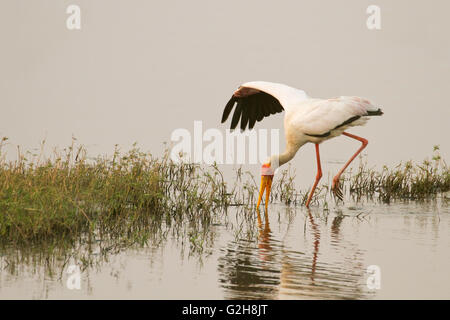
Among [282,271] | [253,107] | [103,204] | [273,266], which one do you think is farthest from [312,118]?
[282,271]

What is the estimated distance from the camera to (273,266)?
7.78 m

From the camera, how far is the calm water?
686cm

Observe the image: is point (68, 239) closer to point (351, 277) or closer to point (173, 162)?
point (351, 277)

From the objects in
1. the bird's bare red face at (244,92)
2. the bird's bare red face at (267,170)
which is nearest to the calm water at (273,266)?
the bird's bare red face at (267,170)

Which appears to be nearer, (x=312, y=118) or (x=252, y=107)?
(x=312, y=118)

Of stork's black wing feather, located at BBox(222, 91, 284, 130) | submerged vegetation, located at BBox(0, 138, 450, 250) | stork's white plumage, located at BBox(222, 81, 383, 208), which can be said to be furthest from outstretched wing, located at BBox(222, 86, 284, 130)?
submerged vegetation, located at BBox(0, 138, 450, 250)

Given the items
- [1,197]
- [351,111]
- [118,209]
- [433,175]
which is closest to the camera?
[1,197]

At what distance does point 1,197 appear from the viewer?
8656 mm

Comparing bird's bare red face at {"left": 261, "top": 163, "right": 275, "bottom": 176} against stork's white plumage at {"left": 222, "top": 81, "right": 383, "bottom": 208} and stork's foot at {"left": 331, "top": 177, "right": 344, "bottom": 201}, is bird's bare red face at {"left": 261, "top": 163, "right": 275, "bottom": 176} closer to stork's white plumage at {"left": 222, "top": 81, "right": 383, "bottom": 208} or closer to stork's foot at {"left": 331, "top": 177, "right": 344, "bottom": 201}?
stork's white plumage at {"left": 222, "top": 81, "right": 383, "bottom": 208}

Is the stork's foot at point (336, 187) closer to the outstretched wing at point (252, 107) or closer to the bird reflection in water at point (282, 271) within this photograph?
the bird reflection in water at point (282, 271)

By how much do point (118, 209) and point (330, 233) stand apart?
2558 millimetres

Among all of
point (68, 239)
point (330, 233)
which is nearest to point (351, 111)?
point (330, 233)

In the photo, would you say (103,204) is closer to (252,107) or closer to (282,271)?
(282,271)

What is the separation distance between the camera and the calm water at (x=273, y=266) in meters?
6.86
